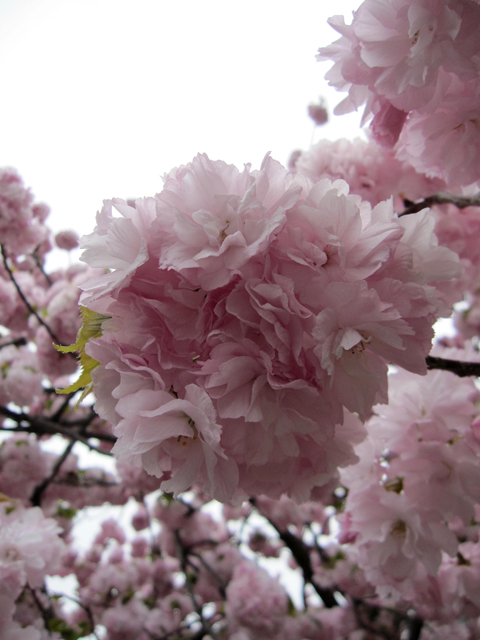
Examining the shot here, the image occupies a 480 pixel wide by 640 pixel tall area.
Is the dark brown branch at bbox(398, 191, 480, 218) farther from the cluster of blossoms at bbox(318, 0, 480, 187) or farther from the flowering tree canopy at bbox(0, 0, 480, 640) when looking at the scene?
the cluster of blossoms at bbox(318, 0, 480, 187)

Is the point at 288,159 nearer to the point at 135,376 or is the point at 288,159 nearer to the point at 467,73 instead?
the point at 467,73

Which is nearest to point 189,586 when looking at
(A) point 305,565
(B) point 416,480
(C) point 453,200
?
(A) point 305,565

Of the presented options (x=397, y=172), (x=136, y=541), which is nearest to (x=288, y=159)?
(x=397, y=172)

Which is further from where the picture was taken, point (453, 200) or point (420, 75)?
point (453, 200)

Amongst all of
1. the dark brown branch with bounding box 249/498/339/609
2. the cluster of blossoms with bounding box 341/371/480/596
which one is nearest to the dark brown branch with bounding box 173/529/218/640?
the dark brown branch with bounding box 249/498/339/609

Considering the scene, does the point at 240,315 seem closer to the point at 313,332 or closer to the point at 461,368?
the point at 313,332

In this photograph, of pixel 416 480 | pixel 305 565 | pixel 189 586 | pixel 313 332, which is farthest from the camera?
pixel 305 565

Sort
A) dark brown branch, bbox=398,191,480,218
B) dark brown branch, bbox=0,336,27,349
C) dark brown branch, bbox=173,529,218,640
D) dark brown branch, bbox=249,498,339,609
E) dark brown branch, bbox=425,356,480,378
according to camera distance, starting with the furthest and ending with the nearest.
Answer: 1. dark brown branch, bbox=249,498,339,609
2. dark brown branch, bbox=0,336,27,349
3. dark brown branch, bbox=173,529,218,640
4. dark brown branch, bbox=398,191,480,218
5. dark brown branch, bbox=425,356,480,378
